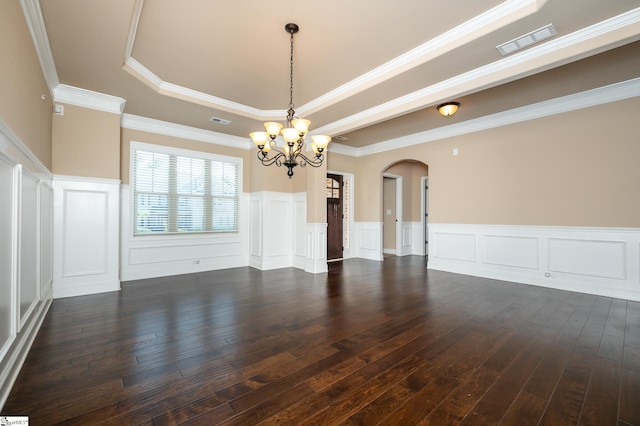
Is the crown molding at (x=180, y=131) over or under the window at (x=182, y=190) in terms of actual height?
over

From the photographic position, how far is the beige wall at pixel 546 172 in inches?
152

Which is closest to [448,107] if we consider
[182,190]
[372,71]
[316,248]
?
[372,71]

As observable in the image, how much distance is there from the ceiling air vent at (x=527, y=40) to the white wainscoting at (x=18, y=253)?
13.4 feet

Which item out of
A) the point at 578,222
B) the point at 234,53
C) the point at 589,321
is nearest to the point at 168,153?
the point at 234,53

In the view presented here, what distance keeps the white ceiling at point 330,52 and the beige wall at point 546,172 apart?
0.57m

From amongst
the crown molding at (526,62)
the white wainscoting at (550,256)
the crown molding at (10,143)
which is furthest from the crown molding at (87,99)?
the white wainscoting at (550,256)

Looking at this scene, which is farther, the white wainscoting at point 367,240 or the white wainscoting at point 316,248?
the white wainscoting at point 367,240

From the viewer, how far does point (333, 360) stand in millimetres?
2172

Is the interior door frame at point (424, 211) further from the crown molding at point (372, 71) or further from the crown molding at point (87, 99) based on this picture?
the crown molding at point (87, 99)

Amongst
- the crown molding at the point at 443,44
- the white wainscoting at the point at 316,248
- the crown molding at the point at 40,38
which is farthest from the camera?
the white wainscoting at the point at 316,248

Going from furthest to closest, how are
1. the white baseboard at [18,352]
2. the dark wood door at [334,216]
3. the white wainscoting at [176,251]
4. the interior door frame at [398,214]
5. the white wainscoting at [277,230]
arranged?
1. the interior door frame at [398,214]
2. the dark wood door at [334,216]
3. the white wainscoting at [277,230]
4. the white wainscoting at [176,251]
5. the white baseboard at [18,352]

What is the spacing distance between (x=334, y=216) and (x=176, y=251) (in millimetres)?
3691

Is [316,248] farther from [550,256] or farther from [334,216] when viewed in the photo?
[550,256]

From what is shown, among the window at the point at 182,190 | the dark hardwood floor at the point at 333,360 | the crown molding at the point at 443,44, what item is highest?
the crown molding at the point at 443,44
